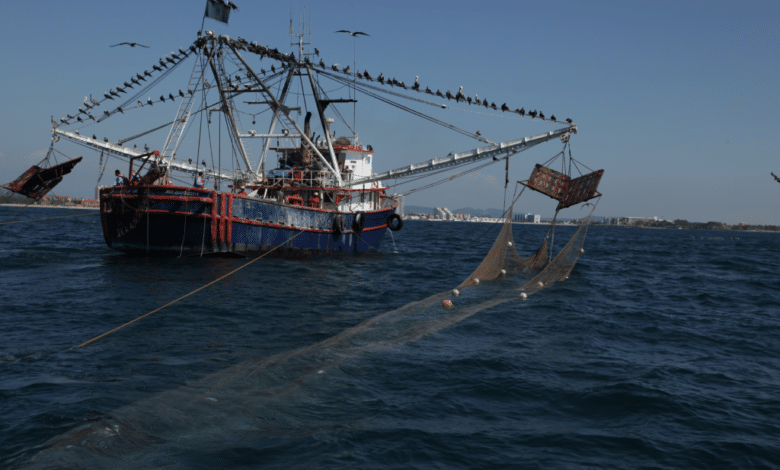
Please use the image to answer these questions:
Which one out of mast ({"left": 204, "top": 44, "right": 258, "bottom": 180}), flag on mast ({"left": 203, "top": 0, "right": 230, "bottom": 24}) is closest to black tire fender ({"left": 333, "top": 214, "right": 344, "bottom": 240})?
mast ({"left": 204, "top": 44, "right": 258, "bottom": 180})

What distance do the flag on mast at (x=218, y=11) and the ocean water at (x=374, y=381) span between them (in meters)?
14.4

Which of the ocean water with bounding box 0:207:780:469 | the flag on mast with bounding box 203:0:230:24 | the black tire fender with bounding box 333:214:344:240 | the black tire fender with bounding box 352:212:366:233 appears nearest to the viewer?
the ocean water with bounding box 0:207:780:469

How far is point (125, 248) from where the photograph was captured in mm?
23266

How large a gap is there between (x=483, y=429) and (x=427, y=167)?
68.0 ft

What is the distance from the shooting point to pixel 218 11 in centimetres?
2516

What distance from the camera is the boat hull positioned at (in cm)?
2186

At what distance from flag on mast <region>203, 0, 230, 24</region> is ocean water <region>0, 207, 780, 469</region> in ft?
47.2

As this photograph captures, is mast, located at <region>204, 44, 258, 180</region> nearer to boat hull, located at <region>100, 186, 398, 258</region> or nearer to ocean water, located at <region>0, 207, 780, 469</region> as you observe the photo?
boat hull, located at <region>100, 186, 398, 258</region>

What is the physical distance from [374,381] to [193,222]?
16.2 meters

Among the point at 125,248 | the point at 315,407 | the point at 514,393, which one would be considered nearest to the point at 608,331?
the point at 514,393

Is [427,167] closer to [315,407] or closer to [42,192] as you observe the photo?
[42,192]

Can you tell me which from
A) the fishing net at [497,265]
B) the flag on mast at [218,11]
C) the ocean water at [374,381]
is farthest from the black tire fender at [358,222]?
the ocean water at [374,381]

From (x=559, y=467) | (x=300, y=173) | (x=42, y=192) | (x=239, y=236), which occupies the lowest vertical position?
(x=559, y=467)

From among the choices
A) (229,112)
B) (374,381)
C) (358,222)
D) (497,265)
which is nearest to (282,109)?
(229,112)
